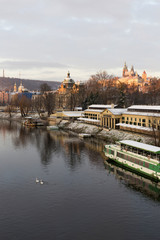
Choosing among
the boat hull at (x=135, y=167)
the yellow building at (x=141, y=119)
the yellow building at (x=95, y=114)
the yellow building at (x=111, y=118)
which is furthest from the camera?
the yellow building at (x=95, y=114)

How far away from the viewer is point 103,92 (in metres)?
140

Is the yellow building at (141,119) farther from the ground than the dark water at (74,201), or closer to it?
farther from the ground

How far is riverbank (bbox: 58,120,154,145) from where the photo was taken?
197 feet

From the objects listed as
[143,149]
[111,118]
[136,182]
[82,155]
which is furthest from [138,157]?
[111,118]

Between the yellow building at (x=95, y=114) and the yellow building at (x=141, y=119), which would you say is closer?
the yellow building at (x=141, y=119)

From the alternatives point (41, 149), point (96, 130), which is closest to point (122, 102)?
point (96, 130)

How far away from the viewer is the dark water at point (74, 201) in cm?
2389

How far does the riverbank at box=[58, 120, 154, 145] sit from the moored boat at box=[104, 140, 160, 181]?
11768 mm

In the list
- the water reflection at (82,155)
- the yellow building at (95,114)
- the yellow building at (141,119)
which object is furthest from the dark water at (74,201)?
the yellow building at (95,114)

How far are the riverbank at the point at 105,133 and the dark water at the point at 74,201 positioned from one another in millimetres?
15180

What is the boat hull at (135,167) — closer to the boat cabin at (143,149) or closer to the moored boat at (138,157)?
the moored boat at (138,157)

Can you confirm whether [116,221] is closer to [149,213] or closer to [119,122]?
[149,213]

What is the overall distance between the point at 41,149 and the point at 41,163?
1262 cm

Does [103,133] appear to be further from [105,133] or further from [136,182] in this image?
[136,182]
